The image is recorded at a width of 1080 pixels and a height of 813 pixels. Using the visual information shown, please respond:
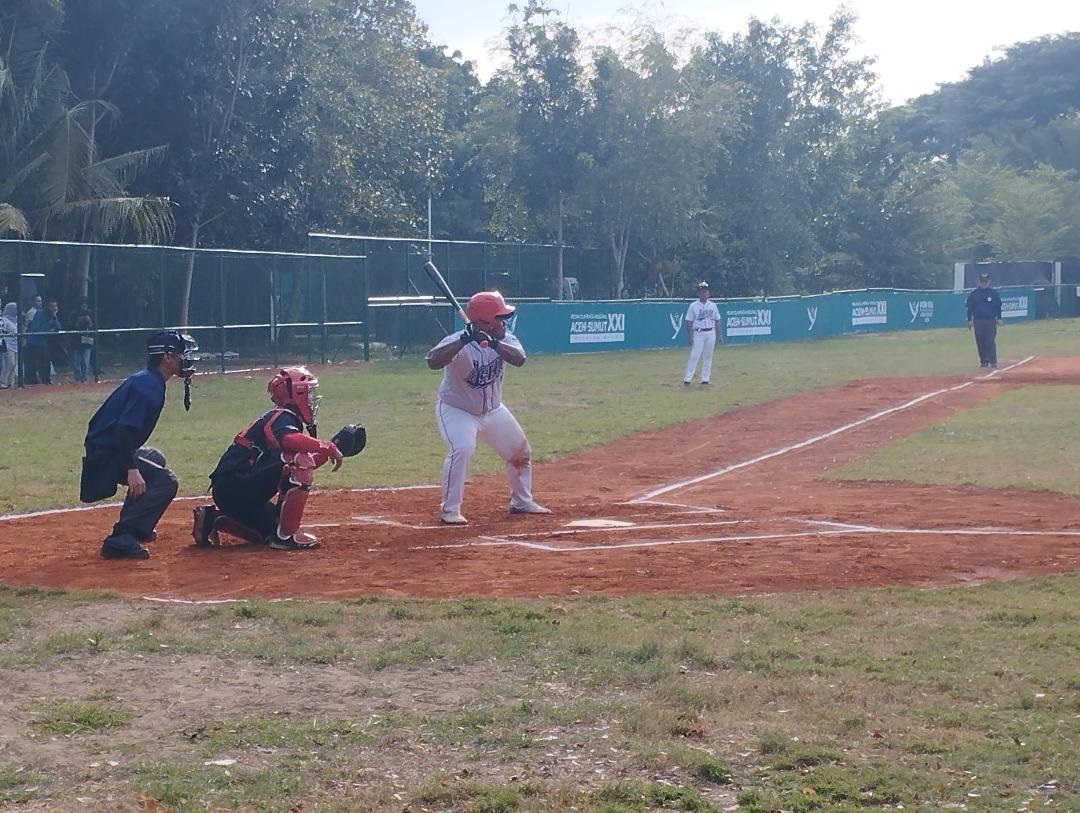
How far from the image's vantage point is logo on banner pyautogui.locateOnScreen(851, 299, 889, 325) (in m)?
48.0

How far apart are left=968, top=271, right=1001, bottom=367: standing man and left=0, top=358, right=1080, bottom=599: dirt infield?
42.3ft

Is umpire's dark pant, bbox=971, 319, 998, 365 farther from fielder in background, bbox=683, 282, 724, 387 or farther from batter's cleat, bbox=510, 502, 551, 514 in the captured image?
batter's cleat, bbox=510, 502, 551, 514

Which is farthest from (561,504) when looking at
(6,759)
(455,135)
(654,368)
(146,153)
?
(455,135)

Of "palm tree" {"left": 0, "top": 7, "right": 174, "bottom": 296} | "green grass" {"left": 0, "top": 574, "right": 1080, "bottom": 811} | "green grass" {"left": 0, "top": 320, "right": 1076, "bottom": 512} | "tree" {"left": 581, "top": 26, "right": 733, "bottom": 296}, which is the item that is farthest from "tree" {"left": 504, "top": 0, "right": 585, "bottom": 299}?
"green grass" {"left": 0, "top": 574, "right": 1080, "bottom": 811}

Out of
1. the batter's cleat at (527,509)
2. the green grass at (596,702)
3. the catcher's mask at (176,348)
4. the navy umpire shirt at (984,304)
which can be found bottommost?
the green grass at (596,702)

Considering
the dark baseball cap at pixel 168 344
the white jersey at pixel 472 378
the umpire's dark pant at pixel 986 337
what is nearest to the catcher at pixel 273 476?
the dark baseball cap at pixel 168 344

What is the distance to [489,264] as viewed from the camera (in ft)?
127

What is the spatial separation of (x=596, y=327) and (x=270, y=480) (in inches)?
1102

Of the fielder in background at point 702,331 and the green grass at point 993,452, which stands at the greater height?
the fielder in background at point 702,331

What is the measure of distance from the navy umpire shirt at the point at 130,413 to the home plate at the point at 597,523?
3.33 m

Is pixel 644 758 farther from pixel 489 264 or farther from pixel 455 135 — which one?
pixel 455 135

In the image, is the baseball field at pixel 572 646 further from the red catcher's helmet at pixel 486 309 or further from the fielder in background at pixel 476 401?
the red catcher's helmet at pixel 486 309

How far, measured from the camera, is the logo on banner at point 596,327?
36.6 meters

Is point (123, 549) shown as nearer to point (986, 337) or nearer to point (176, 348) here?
point (176, 348)
